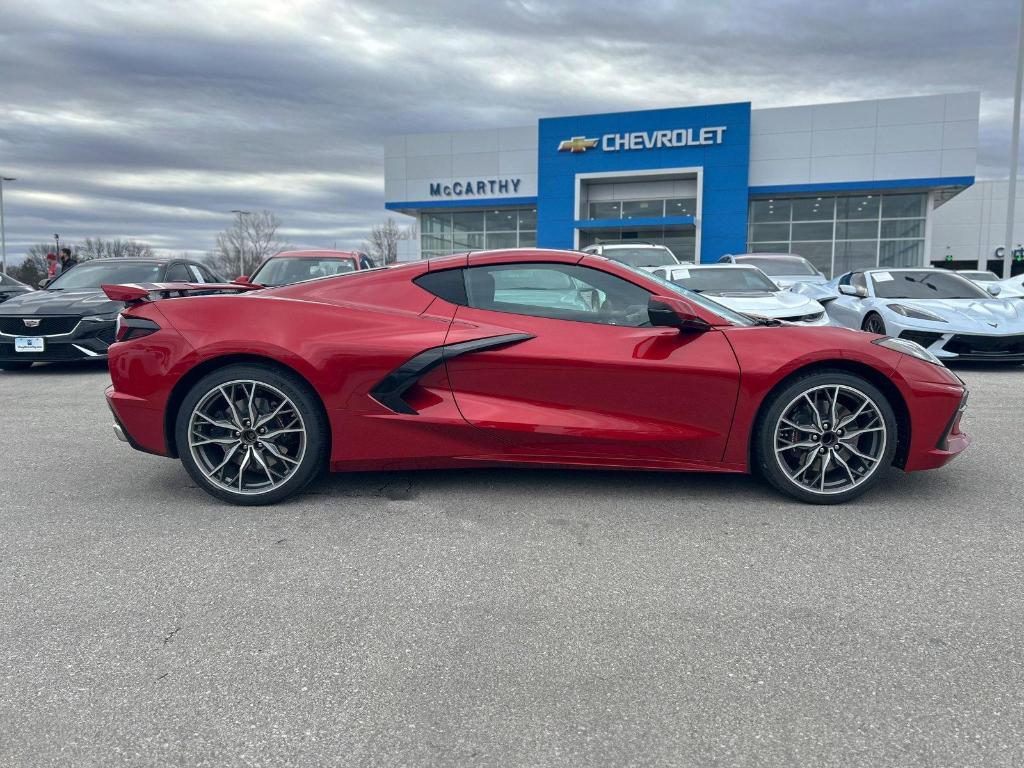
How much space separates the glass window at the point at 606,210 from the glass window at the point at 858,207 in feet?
29.4

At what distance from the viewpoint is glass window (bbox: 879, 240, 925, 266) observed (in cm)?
2972

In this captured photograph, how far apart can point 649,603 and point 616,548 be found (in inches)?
21.5

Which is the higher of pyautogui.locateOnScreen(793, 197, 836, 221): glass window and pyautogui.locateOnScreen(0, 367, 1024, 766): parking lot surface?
pyautogui.locateOnScreen(793, 197, 836, 221): glass window

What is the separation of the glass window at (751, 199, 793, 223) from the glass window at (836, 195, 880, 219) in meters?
1.96

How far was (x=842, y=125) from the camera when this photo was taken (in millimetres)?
29031

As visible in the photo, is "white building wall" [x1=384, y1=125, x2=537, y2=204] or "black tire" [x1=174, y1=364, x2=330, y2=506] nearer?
"black tire" [x1=174, y1=364, x2=330, y2=506]

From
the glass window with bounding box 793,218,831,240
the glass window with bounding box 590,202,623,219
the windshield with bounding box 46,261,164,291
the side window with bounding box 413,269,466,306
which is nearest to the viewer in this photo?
the side window with bounding box 413,269,466,306

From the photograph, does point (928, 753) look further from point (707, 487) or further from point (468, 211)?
point (468, 211)

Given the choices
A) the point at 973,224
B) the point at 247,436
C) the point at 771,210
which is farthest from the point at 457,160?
the point at 247,436

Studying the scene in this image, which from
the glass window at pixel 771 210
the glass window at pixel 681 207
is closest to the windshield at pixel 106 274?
the glass window at pixel 681 207

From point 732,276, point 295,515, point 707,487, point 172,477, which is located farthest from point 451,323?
point 732,276

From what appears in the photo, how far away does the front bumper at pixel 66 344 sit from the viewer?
28.1ft

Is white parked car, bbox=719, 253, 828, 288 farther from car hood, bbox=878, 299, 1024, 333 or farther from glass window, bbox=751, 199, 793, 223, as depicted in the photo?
glass window, bbox=751, 199, 793, 223

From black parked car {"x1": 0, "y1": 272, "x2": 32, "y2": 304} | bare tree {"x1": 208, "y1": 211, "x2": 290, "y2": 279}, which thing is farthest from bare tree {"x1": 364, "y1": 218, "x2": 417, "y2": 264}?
black parked car {"x1": 0, "y1": 272, "x2": 32, "y2": 304}
